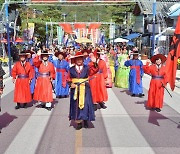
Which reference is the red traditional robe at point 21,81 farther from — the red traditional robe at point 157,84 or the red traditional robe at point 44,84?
the red traditional robe at point 157,84

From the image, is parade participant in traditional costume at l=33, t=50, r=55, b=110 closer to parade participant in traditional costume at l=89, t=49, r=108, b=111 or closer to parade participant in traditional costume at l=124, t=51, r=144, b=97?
parade participant in traditional costume at l=89, t=49, r=108, b=111

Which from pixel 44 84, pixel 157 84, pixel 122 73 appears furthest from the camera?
pixel 122 73

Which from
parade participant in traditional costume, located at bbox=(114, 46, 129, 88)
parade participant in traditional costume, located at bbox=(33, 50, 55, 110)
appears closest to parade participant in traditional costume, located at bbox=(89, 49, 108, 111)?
parade participant in traditional costume, located at bbox=(33, 50, 55, 110)

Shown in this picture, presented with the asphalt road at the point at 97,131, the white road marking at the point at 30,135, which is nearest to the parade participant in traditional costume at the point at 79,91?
the asphalt road at the point at 97,131

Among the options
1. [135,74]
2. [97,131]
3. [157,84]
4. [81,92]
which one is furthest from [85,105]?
[135,74]

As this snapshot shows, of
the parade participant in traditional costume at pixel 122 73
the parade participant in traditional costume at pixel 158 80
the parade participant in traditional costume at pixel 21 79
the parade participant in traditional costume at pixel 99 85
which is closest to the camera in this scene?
the parade participant in traditional costume at pixel 158 80

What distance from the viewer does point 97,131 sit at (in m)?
6.70

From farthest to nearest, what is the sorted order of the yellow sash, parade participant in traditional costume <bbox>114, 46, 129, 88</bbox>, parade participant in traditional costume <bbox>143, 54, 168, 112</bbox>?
1. parade participant in traditional costume <bbox>114, 46, 129, 88</bbox>
2. parade participant in traditional costume <bbox>143, 54, 168, 112</bbox>
3. the yellow sash

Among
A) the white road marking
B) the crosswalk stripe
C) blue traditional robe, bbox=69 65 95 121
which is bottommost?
the white road marking

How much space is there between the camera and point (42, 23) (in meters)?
52.2

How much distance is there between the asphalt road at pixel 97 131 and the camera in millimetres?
5621

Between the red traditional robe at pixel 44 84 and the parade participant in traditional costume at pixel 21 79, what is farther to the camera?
the parade participant in traditional costume at pixel 21 79

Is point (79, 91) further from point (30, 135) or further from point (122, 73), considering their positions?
point (122, 73)

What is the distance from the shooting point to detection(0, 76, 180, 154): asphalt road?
5621 mm
